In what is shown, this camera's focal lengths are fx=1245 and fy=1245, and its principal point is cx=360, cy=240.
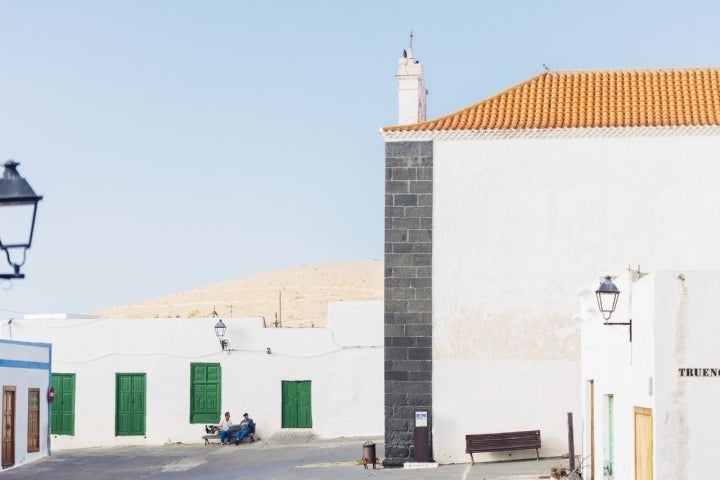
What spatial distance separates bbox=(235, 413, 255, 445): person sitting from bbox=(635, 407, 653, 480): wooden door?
1654cm

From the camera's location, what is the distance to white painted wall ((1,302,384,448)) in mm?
31484

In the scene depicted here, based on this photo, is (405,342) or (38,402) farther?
(38,402)

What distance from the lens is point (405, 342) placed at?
24891mm

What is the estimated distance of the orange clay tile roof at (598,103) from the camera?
2480 cm

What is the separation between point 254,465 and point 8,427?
5911 millimetres

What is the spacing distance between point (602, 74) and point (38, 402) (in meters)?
15.1

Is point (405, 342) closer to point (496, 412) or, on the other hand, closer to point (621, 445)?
point (496, 412)

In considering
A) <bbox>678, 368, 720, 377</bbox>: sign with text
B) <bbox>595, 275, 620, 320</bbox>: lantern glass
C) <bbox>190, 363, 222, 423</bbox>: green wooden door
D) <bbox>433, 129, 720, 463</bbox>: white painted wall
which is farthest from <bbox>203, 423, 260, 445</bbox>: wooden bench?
Result: <bbox>678, 368, 720, 377</bbox>: sign with text

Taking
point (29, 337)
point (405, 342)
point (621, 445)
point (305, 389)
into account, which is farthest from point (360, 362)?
point (621, 445)

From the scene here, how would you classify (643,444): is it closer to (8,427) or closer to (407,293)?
(407,293)

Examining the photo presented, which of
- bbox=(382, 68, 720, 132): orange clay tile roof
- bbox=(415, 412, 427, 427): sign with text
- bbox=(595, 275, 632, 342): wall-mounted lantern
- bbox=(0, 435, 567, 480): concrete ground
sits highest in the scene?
bbox=(382, 68, 720, 132): orange clay tile roof

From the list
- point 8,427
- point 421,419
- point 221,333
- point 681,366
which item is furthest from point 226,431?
point 681,366

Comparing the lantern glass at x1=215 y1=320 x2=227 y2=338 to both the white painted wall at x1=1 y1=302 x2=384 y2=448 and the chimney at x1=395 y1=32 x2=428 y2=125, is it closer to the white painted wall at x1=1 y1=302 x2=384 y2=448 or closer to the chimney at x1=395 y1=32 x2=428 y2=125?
the white painted wall at x1=1 y1=302 x2=384 y2=448

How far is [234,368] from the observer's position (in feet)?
105
